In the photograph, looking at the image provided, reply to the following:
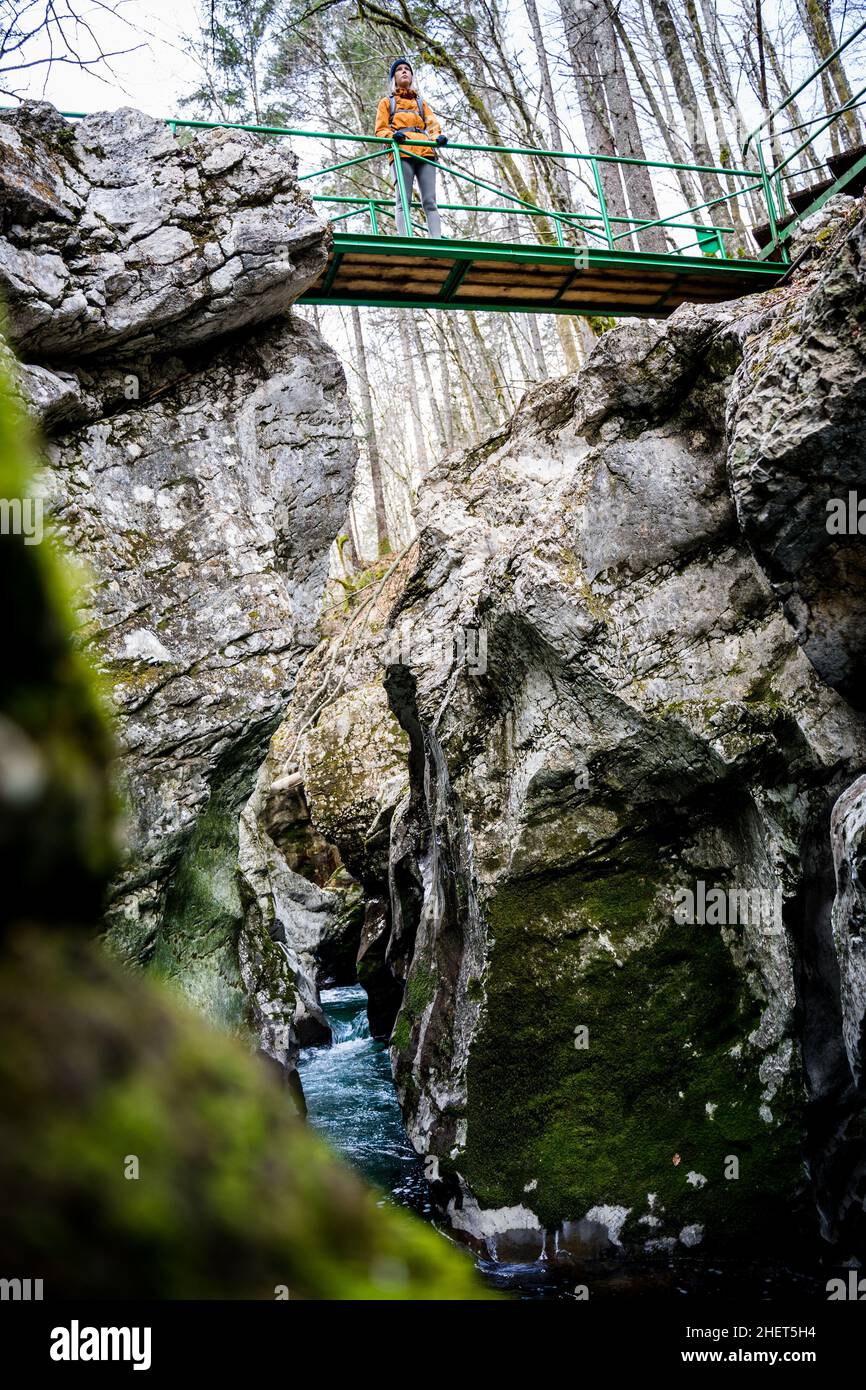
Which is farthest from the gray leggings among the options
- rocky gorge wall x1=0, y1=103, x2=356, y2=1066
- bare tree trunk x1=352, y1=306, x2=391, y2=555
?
bare tree trunk x1=352, y1=306, x2=391, y2=555

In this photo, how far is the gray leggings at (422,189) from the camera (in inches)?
404

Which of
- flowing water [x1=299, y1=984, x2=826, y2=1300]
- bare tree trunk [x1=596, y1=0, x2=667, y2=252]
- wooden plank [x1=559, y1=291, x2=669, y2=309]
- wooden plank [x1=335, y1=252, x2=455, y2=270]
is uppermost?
bare tree trunk [x1=596, y1=0, x2=667, y2=252]

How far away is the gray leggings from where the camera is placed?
1027 cm

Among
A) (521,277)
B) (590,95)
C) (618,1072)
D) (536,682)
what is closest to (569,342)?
(590,95)

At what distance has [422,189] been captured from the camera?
10859 millimetres

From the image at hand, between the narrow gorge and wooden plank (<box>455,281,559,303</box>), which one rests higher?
wooden plank (<box>455,281,559,303</box>)

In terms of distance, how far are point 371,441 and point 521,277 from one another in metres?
13.5

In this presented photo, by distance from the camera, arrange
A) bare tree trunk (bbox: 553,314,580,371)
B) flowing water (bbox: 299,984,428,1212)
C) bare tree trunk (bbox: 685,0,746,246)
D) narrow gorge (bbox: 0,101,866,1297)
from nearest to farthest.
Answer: narrow gorge (bbox: 0,101,866,1297), flowing water (bbox: 299,984,428,1212), bare tree trunk (bbox: 685,0,746,246), bare tree trunk (bbox: 553,314,580,371)

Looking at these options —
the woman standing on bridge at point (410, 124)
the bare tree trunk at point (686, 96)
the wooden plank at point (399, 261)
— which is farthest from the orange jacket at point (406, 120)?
the bare tree trunk at point (686, 96)

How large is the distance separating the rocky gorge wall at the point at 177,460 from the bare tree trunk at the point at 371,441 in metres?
13.9

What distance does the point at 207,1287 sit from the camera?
77 centimetres

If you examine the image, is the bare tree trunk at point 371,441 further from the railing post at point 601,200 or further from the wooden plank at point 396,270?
the wooden plank at point 396,270

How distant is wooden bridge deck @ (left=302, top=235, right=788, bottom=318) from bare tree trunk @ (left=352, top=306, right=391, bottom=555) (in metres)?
11.7

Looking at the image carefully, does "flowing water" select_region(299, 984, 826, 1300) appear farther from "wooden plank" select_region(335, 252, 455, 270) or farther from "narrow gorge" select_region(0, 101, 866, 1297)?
"wooden plank" select_region(335, 252, 455, 270)
